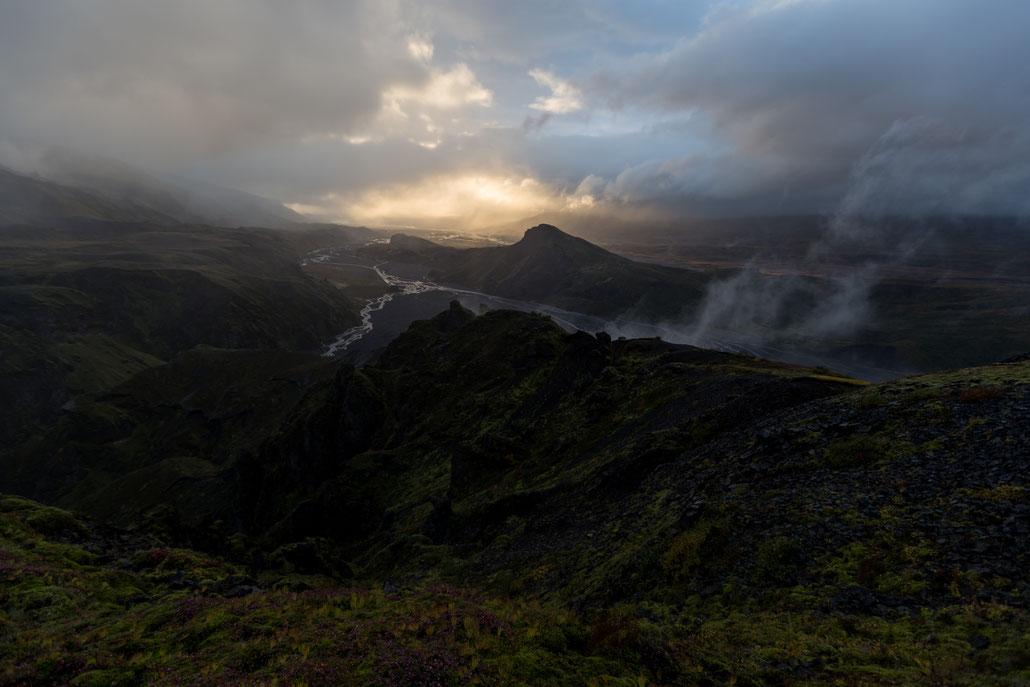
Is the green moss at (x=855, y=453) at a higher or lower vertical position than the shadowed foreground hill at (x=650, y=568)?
higher

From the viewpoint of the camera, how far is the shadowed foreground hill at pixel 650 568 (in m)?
9.49

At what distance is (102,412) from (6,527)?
5986 inches

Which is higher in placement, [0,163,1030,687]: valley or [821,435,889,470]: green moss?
[821,435,889,470]: green moss

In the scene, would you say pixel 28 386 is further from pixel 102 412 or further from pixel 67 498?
pixel 67 498

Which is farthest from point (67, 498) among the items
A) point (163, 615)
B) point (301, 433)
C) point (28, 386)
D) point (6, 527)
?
point (163, 615)

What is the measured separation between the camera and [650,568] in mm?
16625

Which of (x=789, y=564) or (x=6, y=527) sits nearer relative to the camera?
(x=789, y=564)

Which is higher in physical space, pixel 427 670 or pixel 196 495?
pixel 427 670

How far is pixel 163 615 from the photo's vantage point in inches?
496

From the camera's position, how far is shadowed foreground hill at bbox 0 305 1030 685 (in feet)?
31.1

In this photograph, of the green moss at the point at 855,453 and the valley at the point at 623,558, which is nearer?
the valley at the point at 623,558

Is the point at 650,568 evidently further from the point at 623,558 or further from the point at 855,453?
the point at 855,453

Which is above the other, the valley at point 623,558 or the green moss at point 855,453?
the green moss at point 855,453

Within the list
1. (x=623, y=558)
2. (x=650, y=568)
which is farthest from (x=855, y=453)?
(x=623, y=558)
